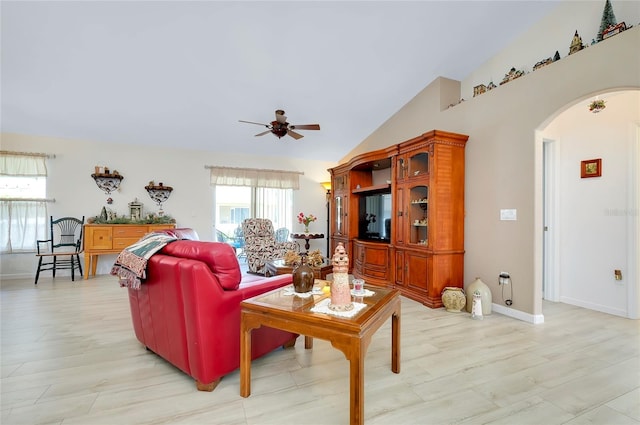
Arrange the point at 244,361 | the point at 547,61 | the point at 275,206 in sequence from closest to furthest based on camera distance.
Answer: the point at 244,361 < the point at 547,61 < the point at 275,206

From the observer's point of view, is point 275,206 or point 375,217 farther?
point 275,206

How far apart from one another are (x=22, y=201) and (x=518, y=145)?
7636 mm

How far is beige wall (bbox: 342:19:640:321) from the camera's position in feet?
8.26

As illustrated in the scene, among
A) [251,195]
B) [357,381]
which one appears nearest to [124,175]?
[251,195]

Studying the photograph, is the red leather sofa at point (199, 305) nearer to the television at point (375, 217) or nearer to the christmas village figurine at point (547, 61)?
the television at point (375, 217)

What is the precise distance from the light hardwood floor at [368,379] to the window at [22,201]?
8.88ft

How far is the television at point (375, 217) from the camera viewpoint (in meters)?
4.62

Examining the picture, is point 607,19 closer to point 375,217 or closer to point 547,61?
point 547,61

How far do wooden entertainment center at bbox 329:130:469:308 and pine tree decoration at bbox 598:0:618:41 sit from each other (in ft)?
4.89

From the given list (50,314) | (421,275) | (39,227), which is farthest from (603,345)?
(39,227)

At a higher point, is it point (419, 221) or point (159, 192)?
point (159, 192)

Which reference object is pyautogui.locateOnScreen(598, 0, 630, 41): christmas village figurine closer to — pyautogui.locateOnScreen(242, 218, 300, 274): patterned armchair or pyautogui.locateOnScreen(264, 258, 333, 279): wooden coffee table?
pyautogui.locateOnScreen(264, 258, 333, 279): wooden coffee table

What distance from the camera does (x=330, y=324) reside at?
1456 mm

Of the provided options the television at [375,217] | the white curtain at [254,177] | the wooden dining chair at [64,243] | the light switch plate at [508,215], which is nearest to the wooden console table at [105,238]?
the wooden dining chair at [64,243]
